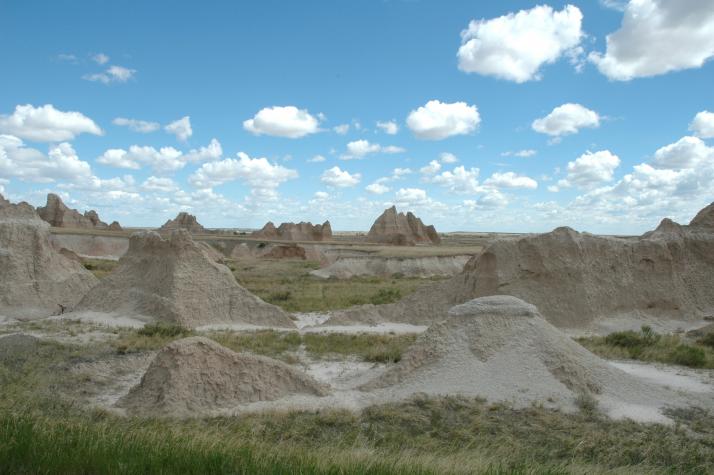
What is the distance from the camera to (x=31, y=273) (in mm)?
20078

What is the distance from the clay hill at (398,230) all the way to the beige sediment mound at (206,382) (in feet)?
197

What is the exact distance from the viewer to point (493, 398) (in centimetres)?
943

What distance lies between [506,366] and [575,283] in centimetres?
1033

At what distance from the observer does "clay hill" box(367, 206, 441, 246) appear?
70.1 m

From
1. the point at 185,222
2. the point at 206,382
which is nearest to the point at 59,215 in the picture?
the point at 185,222

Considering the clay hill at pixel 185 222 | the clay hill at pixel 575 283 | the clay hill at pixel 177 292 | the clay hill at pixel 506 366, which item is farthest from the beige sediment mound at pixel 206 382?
the clay hill at pixel 185 222

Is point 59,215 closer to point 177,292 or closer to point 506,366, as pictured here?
point 177,292

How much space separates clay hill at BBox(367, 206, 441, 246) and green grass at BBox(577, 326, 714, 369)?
5308cm

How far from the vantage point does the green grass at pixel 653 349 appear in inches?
532

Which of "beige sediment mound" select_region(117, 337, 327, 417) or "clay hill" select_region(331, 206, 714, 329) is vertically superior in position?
"clay hill" select_region(331, 206, 714, 329)

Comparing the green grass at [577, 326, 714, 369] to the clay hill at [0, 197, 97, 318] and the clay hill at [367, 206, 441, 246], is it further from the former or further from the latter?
the clay hill at [367, 206, 441, 246]

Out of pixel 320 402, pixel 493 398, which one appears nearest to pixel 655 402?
pixel 493 398

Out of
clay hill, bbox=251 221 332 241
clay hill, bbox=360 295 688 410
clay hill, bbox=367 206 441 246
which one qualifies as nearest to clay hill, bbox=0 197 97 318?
clay hill, bbox=360 295 688 410

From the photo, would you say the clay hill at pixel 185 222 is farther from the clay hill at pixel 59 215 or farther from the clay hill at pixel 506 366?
the clay hill at pixel 506 366
